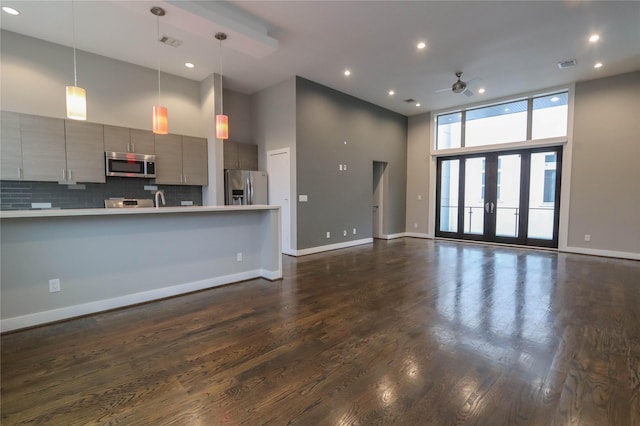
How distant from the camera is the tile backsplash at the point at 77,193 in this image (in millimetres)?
4309

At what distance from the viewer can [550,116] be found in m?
6.35

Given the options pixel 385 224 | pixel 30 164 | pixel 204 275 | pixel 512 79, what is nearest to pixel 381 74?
pixel 512 79

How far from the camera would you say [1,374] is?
198cm

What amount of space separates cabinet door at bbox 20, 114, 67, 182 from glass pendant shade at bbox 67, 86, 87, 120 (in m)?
2.23

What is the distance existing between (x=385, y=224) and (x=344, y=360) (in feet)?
20.1

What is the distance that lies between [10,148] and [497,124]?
9170mm

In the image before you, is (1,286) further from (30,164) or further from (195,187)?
(195,187)

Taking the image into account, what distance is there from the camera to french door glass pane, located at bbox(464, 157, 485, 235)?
7.41 meters

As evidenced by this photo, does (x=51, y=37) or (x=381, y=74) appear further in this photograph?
(x=381, y=74)

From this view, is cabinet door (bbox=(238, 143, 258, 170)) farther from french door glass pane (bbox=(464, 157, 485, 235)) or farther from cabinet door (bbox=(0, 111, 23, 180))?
french door glass pane (bbox=(464, 157, 485, 235))

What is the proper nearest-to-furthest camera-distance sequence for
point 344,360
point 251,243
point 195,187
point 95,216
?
1. point 344,360
2. point 95,216
3. point 251,243
4. point 195,187

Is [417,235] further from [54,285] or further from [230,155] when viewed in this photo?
[54,285]

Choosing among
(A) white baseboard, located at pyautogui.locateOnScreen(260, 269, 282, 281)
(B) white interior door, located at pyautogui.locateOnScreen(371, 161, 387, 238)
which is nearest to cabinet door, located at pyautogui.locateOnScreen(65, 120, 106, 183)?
(A) white baseboard, located at pyautogui.locateOnScreen(260, 269, 282, 281)

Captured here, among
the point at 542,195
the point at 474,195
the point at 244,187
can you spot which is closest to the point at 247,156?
the point at 244,187
